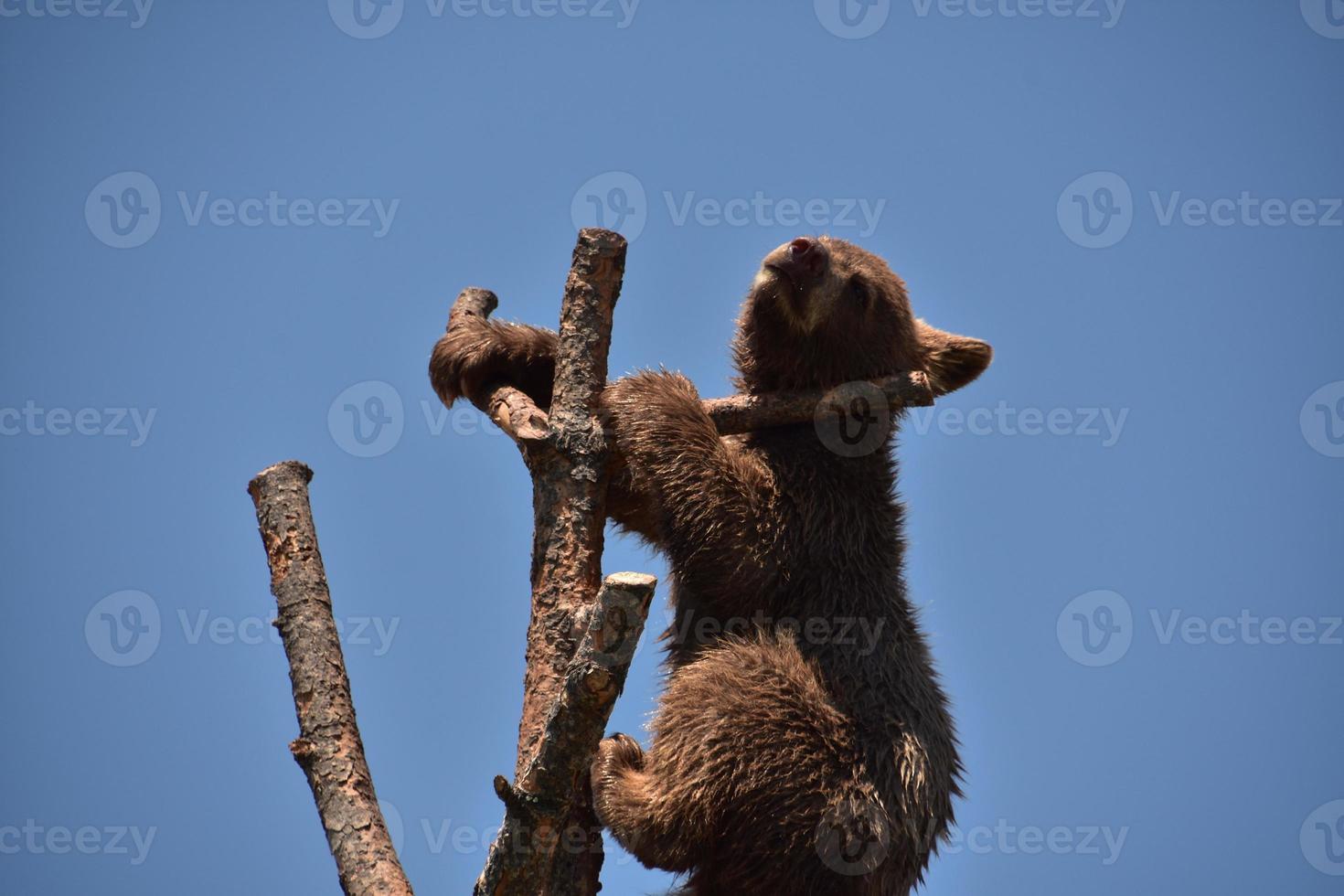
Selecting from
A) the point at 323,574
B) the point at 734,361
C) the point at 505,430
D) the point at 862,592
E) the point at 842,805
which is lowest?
the point at 842,805

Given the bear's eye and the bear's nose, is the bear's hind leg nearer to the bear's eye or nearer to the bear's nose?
the bear's nose

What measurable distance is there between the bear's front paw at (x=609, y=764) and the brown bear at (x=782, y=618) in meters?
0.02

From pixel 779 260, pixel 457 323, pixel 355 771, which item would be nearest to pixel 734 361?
pixel 779 260

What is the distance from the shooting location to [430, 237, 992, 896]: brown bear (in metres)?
8.02

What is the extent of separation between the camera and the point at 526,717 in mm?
7387

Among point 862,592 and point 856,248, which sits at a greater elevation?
point 856,248

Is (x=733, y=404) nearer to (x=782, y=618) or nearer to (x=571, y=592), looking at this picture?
(x=782, y=618)

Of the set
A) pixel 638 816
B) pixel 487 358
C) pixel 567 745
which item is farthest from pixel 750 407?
pixel 567 745

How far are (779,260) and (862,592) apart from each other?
2.70m

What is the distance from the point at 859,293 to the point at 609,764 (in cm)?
443

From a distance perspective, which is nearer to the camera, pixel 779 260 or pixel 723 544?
pixel 723 544

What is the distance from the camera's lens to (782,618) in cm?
902

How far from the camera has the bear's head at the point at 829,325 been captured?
32.5 ft

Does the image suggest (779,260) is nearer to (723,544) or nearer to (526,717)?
(723,544)
